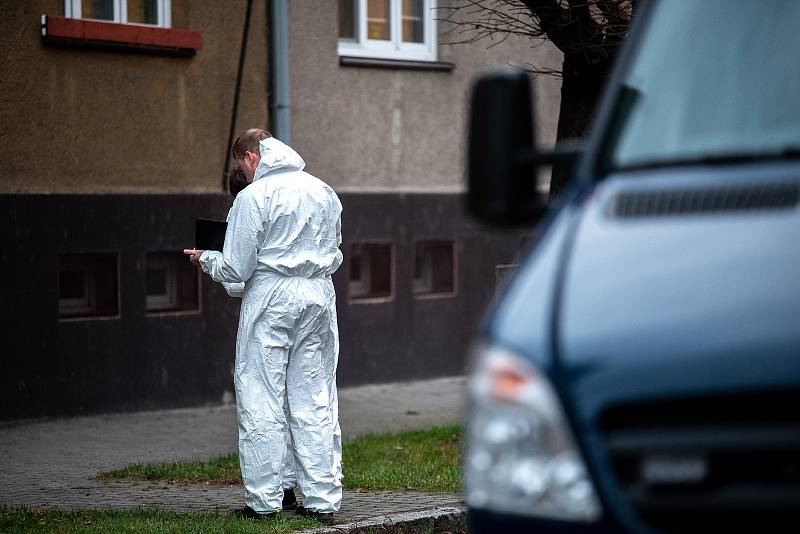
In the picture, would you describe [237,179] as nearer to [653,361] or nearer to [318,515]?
[318,515]

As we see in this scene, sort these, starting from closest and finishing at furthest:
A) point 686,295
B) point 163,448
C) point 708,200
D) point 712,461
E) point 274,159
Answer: point 712,461
point 686,295
point 708,200
point 274,159
point 163,448

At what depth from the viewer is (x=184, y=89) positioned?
13.0 metres

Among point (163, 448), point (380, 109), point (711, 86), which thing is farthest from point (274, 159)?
point (380, 109)

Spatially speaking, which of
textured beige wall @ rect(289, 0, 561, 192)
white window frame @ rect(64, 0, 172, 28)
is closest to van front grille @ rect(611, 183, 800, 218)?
white window frame @ rect(64, 0, 172, 28)

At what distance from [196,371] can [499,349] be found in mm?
10134

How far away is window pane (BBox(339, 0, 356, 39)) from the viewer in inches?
579

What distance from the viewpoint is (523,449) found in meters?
3.00

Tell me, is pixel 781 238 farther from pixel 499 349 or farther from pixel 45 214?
pixel 45 214

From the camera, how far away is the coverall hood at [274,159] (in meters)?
7.49

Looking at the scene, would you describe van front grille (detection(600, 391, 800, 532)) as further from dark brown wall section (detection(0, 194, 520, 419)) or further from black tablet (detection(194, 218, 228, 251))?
dark brown wall section (detection(0, 194, 520, 419))

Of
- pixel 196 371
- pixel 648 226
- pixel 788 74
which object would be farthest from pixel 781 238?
pixel 196 371

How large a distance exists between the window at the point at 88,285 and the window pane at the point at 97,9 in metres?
1.89

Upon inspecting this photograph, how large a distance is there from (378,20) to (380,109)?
3.12 feet

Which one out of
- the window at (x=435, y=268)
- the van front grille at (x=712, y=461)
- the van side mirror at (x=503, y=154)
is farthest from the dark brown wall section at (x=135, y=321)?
the van front grille at (x=712, y=461)
